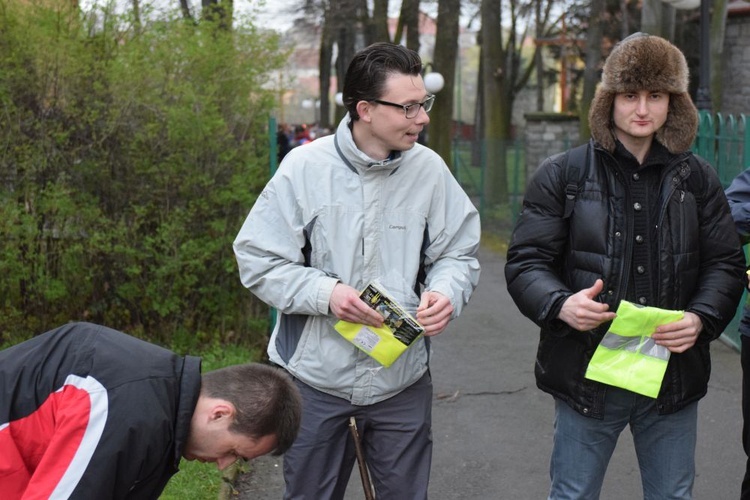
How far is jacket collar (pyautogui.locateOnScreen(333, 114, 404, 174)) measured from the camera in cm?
346

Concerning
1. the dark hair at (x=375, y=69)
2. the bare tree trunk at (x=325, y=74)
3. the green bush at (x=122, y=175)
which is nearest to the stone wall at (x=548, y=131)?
the bare tree trunk at (x=325, y=74)

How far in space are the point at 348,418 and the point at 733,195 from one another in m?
1.70

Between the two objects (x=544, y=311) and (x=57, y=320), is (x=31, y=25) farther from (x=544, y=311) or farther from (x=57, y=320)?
(x=544, y=311)

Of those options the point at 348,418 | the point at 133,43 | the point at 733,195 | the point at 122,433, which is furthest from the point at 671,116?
the point at 133,43

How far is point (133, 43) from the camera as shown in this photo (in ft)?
23.3

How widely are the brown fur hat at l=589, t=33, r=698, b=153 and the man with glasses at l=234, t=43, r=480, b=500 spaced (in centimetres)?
57

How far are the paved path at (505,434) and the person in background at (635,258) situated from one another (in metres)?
1.71

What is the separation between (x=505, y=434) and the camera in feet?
20.2

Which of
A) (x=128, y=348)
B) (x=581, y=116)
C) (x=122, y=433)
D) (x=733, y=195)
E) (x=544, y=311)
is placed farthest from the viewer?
(x=581, y=116)

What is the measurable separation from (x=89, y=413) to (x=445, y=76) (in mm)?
18917

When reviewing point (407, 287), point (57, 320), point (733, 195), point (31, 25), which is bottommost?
point (57, 320)

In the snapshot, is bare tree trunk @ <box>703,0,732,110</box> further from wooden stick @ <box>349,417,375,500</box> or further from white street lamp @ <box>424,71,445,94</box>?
wooden stick @ <box>349,417,375,500</box>

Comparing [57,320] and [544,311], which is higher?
[544,311]

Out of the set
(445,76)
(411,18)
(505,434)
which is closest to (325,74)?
(411,18)
